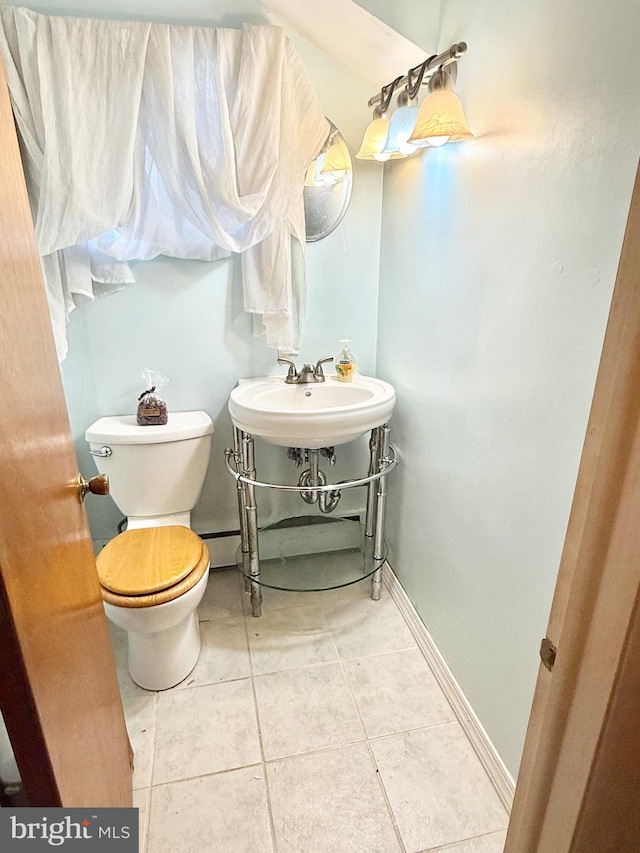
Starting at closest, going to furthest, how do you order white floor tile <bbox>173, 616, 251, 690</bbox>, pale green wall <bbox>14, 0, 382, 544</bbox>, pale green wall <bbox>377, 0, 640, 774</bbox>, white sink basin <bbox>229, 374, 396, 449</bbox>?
pale green wall <bbox>377, 0, 640, 774</bbox> < white sink basin <bbox>229, 374, 396, 449</bbox> < white floor tile <bbox>173, 616, 251, 690</bbox> < pale green wall <bbox>14, 0, 382, 544</bbox>

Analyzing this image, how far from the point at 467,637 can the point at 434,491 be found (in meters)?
0.44

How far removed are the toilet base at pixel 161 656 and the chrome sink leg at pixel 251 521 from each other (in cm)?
31

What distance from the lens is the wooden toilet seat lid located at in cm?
137

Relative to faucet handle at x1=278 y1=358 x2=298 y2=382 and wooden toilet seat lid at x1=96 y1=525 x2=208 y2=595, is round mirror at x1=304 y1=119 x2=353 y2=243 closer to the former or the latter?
faucet handle at x1=278 y1=358 x2=298 y2=382

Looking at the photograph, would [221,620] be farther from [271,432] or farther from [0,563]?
[0,563]

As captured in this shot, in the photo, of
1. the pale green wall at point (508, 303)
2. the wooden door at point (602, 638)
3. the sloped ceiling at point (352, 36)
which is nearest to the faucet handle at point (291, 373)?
the pale green wall at point (508, 303)

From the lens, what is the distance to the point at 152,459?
5.55 ft

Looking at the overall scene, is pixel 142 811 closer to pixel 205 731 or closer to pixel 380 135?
pixel 205 731

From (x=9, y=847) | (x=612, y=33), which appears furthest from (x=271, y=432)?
(x=612, y=33)

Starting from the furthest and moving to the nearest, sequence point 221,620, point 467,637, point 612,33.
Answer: point 221,620 → point 467,637 → point 612,33

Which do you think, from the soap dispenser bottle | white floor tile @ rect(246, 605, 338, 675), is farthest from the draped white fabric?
white floor tile @ rect(246, 605, 338, 675)

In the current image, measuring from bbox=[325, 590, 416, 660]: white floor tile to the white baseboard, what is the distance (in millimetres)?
38

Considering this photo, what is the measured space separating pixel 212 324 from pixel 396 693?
1433mm

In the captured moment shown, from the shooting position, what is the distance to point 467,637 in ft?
4.57
